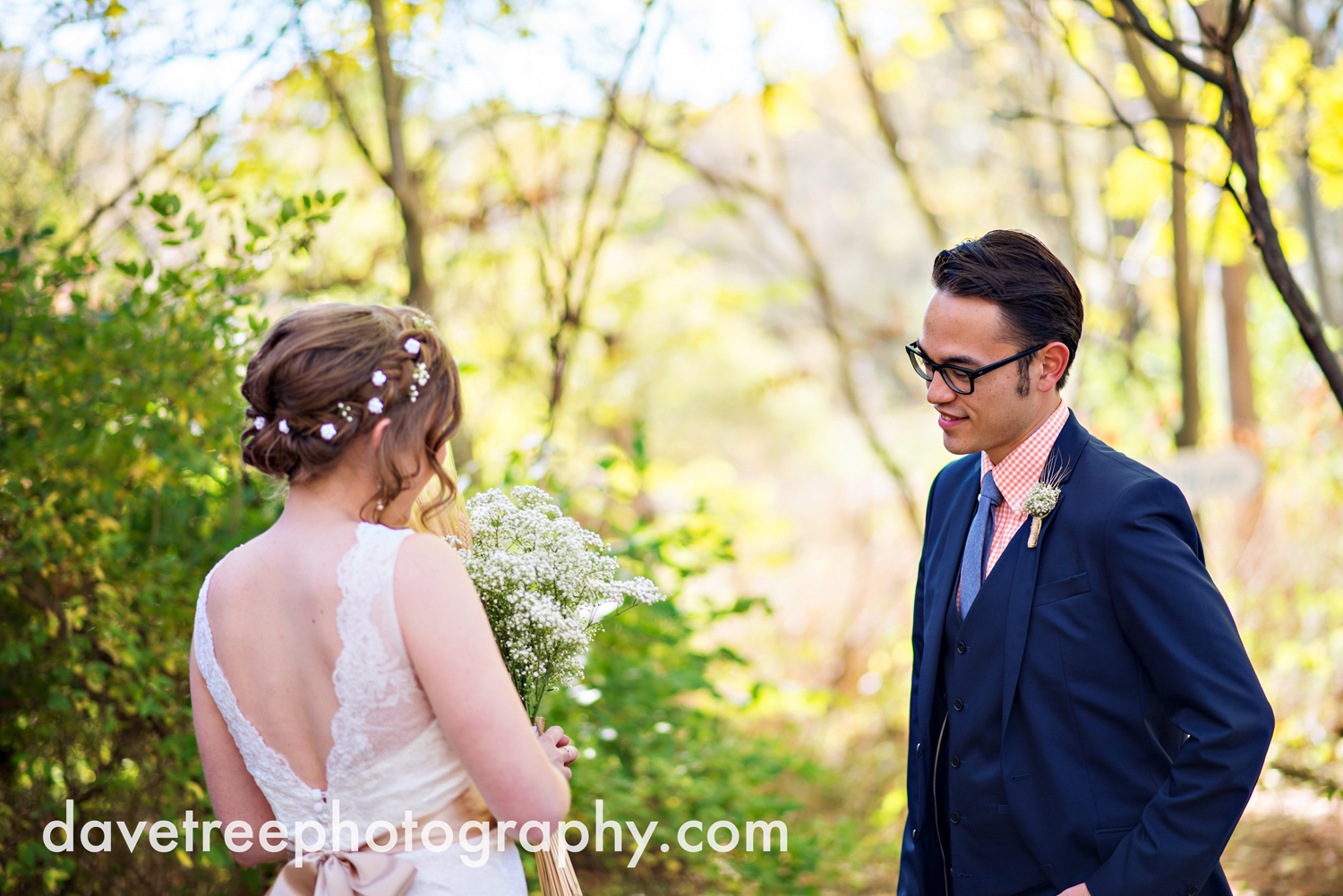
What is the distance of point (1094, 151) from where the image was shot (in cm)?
962

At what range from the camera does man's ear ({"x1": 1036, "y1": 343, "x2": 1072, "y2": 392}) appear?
6.25 feet

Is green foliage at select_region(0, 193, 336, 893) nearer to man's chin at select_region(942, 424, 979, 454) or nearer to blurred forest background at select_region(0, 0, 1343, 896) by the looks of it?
blurred forest background at select_region(0, 0, 1343, 896)

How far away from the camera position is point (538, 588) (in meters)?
1.69

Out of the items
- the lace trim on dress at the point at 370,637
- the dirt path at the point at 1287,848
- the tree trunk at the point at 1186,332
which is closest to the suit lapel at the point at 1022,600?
the lace trim on dress at the point at 370,637

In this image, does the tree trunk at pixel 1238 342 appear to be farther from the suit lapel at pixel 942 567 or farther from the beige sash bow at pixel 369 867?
the beige sash bow at pixel 369 867

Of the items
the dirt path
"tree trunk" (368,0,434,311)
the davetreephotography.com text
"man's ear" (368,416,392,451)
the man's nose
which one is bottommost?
the dirt path

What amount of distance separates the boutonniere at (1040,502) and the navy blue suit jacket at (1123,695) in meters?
0.02

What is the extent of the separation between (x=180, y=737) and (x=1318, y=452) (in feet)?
19.9

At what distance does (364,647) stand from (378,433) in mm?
323

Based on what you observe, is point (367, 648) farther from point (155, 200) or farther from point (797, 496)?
point (797, 496)

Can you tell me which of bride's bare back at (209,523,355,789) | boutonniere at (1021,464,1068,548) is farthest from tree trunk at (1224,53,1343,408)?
bride's bare back at (209,523,355,789)

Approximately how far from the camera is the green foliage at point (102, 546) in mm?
2664

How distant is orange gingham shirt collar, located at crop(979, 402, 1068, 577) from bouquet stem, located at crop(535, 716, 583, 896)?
0.97 metres

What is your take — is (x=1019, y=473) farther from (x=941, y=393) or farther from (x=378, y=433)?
(x=378, y=433)
